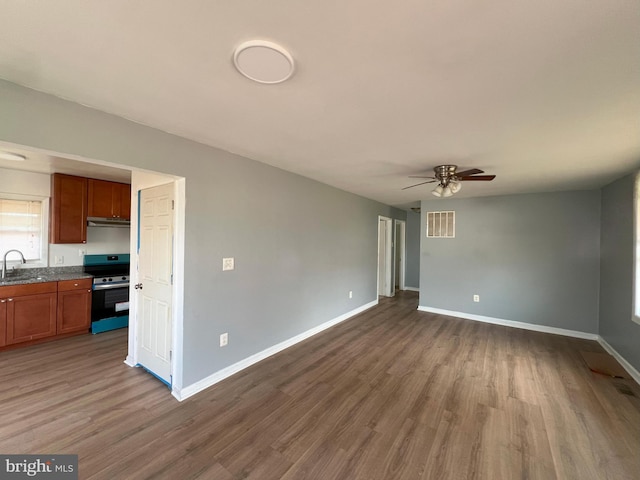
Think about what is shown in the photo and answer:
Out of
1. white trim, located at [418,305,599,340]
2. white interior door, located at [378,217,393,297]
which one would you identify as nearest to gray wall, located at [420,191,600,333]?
white trim, located at [418,305,599,340]

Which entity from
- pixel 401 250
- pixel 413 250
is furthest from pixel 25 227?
pixel 413 250

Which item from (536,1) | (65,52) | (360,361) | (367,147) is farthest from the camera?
(360,361)

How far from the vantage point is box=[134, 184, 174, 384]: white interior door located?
249cm

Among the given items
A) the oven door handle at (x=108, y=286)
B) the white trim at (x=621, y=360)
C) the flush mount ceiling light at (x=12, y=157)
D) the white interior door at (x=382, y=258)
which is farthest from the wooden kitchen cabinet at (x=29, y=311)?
the white trim at (x=621, y=360)

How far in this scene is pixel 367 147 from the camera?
242 cm

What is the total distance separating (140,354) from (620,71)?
4368 millimetres

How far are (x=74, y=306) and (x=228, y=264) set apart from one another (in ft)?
9.02

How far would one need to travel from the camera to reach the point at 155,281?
2650mm

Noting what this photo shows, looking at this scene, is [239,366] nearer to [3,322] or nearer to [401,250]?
[3,322]

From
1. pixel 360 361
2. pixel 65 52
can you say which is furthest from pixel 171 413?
pixel 65 52

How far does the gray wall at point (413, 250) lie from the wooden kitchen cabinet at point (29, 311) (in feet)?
24.3

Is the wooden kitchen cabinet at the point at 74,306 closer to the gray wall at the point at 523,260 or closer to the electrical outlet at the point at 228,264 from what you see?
the electrical outlet at the point at 228,264

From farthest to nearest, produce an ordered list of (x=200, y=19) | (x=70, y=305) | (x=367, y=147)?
(x=70, y=305), (x=367, y=147), (x=200, y=19)

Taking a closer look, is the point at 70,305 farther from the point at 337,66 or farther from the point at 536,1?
the point at 536,1
